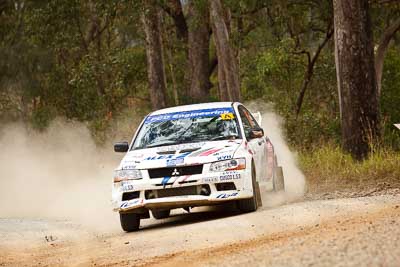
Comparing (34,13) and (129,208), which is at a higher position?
(34,13)

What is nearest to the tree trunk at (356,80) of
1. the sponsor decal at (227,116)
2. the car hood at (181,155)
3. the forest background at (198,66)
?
the forest background at (198,66)

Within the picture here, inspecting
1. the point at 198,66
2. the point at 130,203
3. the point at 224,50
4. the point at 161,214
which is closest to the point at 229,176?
the point at 130,203

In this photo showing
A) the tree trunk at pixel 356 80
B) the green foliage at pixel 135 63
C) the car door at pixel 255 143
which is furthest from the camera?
the green foliage at pixel 135 63

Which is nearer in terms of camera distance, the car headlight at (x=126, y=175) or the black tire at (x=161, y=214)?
the car headlight at (x=126, y=175)

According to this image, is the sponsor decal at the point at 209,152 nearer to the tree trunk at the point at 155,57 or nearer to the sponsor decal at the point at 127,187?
the sponsor decal at the point at 127,187

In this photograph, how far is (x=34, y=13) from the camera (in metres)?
41.5

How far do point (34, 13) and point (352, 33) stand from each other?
23.5m

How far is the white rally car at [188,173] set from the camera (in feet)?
42.5

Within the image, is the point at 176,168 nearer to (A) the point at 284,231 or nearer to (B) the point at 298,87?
(A) the point at 284,231

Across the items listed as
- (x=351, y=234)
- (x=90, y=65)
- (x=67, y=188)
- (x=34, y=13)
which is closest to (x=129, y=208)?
(x=351, y=234)

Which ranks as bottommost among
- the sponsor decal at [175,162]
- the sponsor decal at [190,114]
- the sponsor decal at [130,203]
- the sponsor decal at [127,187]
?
the sponsor decal at [130,203]

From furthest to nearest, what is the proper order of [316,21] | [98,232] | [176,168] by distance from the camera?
[316,21]
[98,232]
[176,168]

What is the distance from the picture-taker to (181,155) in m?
13.1

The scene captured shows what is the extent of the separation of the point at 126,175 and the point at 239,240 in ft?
10.4
